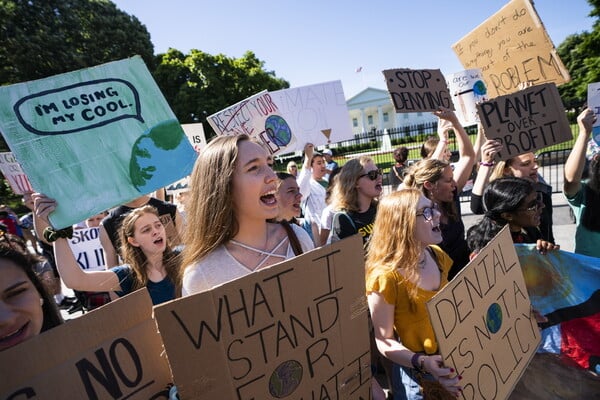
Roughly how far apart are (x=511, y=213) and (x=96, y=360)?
2378 mm

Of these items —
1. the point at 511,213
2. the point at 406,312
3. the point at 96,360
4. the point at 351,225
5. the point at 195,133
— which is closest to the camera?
the point at 96,360

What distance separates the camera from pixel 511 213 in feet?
7.77

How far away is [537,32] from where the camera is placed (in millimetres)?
3816

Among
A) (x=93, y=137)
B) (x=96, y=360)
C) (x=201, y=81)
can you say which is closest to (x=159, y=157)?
(x=93, y=137)

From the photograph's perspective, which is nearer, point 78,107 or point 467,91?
point 78,107

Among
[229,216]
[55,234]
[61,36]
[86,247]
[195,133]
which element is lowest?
[86,247]

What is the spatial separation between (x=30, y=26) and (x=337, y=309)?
25.1 m

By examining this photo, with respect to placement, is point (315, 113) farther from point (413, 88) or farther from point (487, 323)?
point (487, 323)

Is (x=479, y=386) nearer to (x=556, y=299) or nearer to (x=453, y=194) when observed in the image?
(x=556, y=299)

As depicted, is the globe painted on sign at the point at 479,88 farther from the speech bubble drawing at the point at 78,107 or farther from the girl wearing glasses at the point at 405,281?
the speech bubble drawing at the point at 78,107

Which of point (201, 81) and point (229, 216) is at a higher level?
point (201, 81)

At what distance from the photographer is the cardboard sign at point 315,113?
4.95 meters

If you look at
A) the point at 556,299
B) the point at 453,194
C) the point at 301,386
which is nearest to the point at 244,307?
the point at 301,386

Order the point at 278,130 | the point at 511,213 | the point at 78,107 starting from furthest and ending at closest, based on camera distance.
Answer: the point at 278,130 → the point at 511,213 → the point at 78,107
